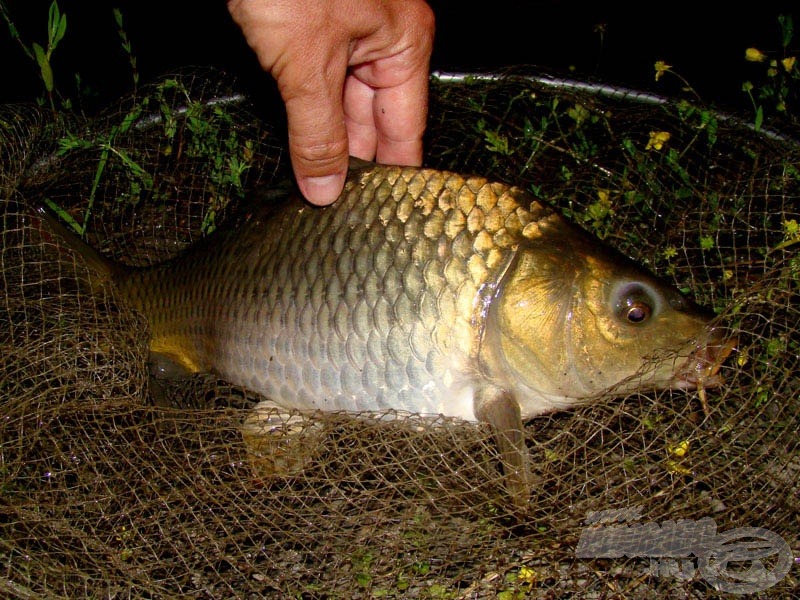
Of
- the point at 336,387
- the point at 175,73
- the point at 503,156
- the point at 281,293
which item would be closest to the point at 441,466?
the point at 336,387

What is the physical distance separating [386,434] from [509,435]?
0.80 ft

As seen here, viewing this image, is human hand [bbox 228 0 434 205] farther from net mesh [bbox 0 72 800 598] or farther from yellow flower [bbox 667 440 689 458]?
yellow flower [bbox 667 440 689 458]

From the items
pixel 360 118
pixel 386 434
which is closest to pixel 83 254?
pixel 360 118

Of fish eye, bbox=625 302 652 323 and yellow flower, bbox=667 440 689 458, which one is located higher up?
fish eye, bbox=625 302 652 323

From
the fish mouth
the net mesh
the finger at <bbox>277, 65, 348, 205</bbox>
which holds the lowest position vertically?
the net mesh

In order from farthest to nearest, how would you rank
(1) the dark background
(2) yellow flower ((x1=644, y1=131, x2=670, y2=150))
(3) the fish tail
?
(1) the dark background → (2) yellow flower ((x1=644, y1=131, x2=670, y2=150)) → (3) the fish tail

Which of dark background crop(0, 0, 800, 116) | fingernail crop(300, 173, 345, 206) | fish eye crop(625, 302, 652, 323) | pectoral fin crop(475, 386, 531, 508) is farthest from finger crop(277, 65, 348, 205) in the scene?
dark background crop(0, 0, 800, 116)

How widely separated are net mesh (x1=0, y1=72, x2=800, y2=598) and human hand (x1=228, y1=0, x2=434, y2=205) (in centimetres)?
29

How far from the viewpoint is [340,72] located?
5.48 ft

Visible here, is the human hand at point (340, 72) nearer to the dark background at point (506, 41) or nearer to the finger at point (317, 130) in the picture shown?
the finger at point (317, 130)

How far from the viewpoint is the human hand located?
1599mm

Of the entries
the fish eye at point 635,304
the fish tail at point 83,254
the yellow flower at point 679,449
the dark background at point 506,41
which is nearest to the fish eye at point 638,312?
the fish eye at point 635,304

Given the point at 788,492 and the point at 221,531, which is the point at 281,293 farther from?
the point at 788,492

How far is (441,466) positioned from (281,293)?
530mm
